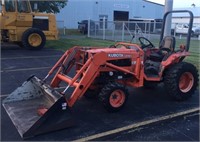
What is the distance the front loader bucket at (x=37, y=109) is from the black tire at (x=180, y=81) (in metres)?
2.47

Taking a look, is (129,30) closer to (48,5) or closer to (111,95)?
(48,5)

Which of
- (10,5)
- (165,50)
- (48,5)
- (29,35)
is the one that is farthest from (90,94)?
(48,5)

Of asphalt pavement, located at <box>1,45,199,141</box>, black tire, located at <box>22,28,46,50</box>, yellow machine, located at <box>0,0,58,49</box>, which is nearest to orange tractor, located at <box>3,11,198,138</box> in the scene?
asphalt pavement, located at <box>1,45,199,141</box>

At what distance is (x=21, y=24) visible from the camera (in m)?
15.4

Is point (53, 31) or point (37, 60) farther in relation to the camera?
point (53, 31)

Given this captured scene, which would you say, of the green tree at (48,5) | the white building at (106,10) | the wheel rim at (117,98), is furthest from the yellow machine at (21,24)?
the white building at (106,10)

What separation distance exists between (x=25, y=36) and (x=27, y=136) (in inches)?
457

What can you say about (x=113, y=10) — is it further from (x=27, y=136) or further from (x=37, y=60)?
(x=27, y=136)

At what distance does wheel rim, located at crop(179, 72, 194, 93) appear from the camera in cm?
646

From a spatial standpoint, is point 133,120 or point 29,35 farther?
point 29,35

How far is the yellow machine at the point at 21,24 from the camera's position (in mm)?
15086

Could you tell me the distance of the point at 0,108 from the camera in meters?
5.62

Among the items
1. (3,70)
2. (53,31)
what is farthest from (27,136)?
(53,31)

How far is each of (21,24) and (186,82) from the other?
1107 centimetres
